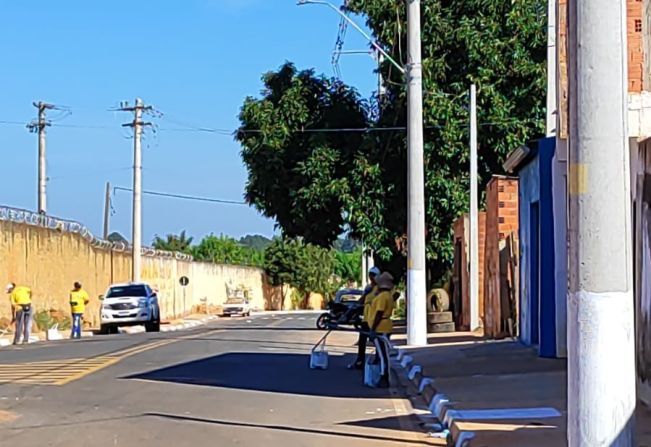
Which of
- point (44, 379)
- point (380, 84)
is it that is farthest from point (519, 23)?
point (44, 379)

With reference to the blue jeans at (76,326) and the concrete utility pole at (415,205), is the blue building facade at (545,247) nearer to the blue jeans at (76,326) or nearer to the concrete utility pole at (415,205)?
the concrete utility pole at (415,205)

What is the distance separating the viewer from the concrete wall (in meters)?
40.2

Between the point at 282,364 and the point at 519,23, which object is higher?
the point at 519,23

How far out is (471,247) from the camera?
1131 inches

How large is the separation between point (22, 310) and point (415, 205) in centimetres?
1265

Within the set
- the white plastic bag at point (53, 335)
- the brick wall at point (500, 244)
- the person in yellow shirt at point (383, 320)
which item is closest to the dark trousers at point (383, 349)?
the person in yellow shirt at point (383, 320)

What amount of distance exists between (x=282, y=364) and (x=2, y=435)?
9.54 metres

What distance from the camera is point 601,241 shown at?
6.77m

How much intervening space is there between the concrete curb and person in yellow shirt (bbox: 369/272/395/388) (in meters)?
0.57

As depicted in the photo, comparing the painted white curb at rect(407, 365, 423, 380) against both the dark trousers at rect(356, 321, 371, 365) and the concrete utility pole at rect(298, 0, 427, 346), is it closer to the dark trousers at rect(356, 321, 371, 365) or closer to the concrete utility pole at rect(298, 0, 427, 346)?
the dark trousers at rect(356, 321, 371, 365)

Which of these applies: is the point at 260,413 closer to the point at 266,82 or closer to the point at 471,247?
the point at 471,247

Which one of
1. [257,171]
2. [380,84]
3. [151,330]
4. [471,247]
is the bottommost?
[151,330]

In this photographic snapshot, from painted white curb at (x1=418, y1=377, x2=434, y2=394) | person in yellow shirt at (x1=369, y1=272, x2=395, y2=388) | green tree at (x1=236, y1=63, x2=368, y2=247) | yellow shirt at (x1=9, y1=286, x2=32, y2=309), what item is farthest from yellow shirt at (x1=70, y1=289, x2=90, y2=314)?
painted white curb at (x1=418, y1=377, x2=434, y2=394)

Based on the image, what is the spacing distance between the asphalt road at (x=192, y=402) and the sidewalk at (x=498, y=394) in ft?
2.21
